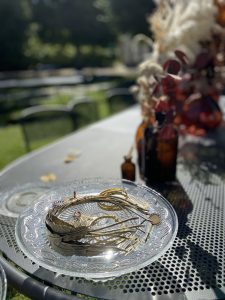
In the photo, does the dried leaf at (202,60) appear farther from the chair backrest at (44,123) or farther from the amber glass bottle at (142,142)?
the chair backrest at (44,123)

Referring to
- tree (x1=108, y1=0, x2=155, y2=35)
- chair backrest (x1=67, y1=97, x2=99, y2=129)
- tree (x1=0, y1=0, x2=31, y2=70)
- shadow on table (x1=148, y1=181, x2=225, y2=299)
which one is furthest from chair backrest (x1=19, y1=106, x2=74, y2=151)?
tree (x1=0, y1=0, x2=31, y2=70)

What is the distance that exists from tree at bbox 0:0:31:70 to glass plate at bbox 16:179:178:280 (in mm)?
18823

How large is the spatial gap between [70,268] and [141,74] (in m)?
0.96

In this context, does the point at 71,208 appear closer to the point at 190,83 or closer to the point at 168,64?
the point at 168,64

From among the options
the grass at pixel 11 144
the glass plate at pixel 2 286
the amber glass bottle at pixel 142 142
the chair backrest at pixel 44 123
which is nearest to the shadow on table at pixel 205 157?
the amber glass bottle at pixel 142 142

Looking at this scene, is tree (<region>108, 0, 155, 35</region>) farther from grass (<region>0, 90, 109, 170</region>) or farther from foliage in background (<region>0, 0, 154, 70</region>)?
grass (<region>0, 90, 109, 170</region>)

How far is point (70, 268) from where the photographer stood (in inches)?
32.5

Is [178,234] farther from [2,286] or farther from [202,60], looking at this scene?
[202,60]

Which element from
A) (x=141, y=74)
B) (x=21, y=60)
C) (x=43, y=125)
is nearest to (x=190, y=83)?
(x=141, y=74)

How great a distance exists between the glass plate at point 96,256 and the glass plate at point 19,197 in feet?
0.53

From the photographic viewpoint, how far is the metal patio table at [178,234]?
846 millimetres

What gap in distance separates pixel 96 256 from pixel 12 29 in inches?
760

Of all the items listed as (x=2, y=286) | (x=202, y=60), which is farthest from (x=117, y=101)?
(x=2, y=286)

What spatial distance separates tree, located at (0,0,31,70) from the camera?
1750 cm
